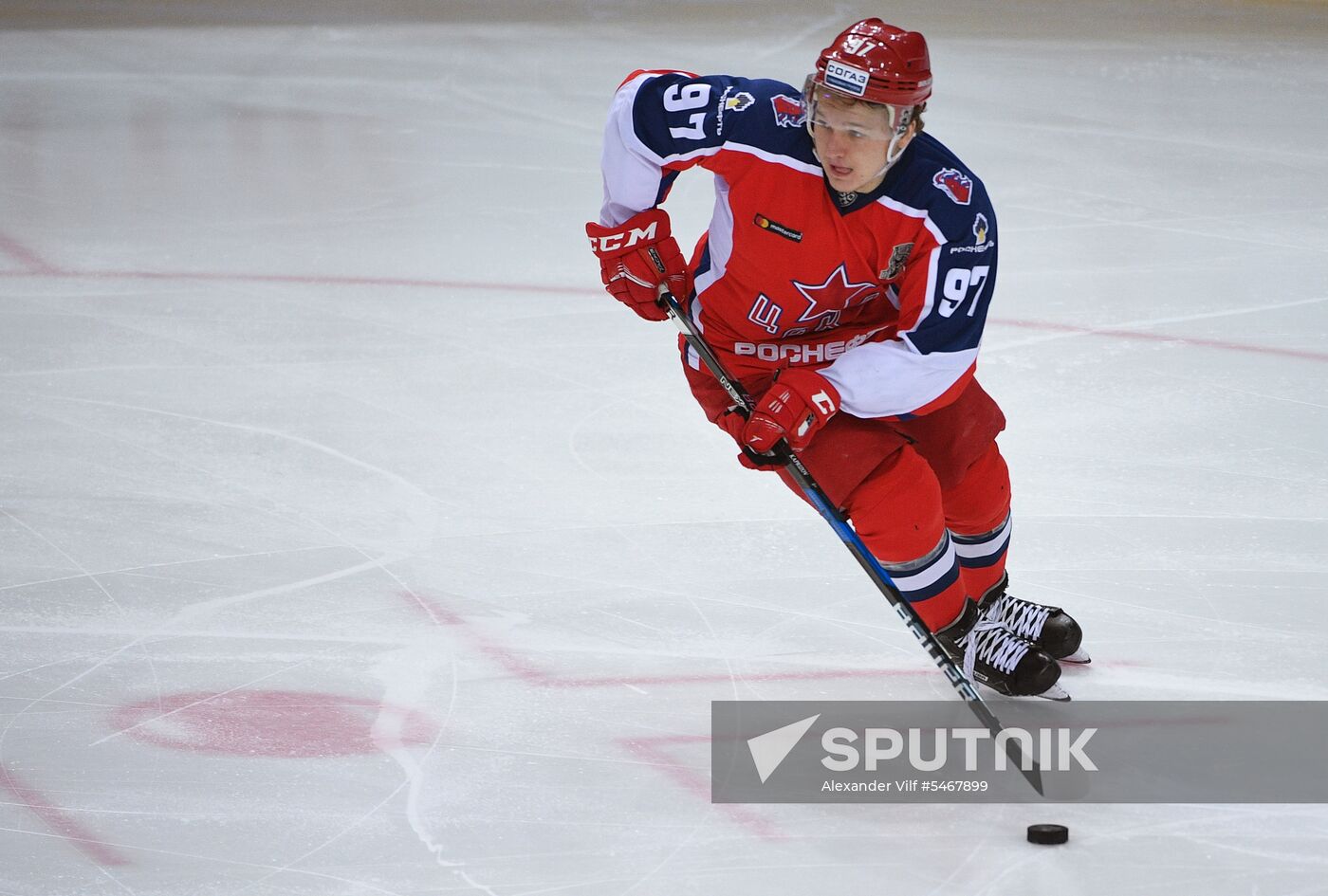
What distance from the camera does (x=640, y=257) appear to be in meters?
2.64

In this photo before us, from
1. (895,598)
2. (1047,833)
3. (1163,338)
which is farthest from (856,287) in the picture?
(1163,338)

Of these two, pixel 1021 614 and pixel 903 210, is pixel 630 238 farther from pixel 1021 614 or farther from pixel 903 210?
pixel 1021 614

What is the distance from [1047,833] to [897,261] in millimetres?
821

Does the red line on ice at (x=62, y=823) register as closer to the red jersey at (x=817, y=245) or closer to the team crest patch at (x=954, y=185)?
the red jersey at (x=817, y=245)

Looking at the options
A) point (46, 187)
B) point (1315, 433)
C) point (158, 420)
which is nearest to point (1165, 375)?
point (1315, 433)

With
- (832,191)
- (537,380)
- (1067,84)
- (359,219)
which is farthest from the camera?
(1067,84)

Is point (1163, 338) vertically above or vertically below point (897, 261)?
below

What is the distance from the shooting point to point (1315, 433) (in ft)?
11.9

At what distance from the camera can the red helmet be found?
2217 millimetres

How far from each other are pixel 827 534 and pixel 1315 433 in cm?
124

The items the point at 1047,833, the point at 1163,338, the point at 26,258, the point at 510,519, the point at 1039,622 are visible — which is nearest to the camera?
the point at 1047,833

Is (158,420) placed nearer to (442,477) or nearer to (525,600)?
(442,477)

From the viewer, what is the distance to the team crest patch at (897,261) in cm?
235

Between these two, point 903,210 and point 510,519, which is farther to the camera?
point 510,519
